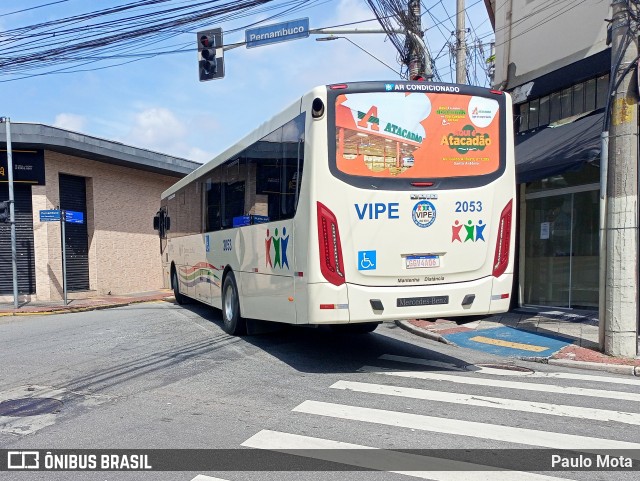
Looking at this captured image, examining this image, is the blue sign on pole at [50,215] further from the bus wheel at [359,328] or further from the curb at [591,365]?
the curb at [591,365]

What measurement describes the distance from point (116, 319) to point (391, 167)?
344 inches

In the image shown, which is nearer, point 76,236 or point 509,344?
point 509,344

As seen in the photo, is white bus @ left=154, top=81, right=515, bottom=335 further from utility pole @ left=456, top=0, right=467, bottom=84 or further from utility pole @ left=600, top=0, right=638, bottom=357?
utility pole @ left=456, top=0, right=467, bottom=84

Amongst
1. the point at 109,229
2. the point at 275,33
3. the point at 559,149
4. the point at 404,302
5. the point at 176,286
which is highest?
the point at 275,33

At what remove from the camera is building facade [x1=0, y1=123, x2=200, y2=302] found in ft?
60.6

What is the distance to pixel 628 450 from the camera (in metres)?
4.52

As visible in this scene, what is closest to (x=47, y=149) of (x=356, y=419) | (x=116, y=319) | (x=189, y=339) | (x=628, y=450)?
(x=116, y=319)

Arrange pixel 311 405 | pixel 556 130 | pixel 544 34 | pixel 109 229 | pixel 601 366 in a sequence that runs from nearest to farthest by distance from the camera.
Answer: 1. pixel 311 405
2. pixel 601 366
3. pixel 556 130
4. pixel 544 34
5. pixel 109 229

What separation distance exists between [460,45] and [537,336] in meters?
7.91

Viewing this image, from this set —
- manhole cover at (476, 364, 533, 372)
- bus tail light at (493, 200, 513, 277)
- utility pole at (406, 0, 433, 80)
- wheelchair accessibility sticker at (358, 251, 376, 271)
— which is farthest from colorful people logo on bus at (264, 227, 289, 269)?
utility pole at (406, 0, 433, 80)

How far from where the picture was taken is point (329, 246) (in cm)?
642

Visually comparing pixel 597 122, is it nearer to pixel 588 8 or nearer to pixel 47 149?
pixel 588 8

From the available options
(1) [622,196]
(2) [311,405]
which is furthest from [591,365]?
(2) [311,405]

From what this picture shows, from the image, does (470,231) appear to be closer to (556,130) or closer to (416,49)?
(556,130)
